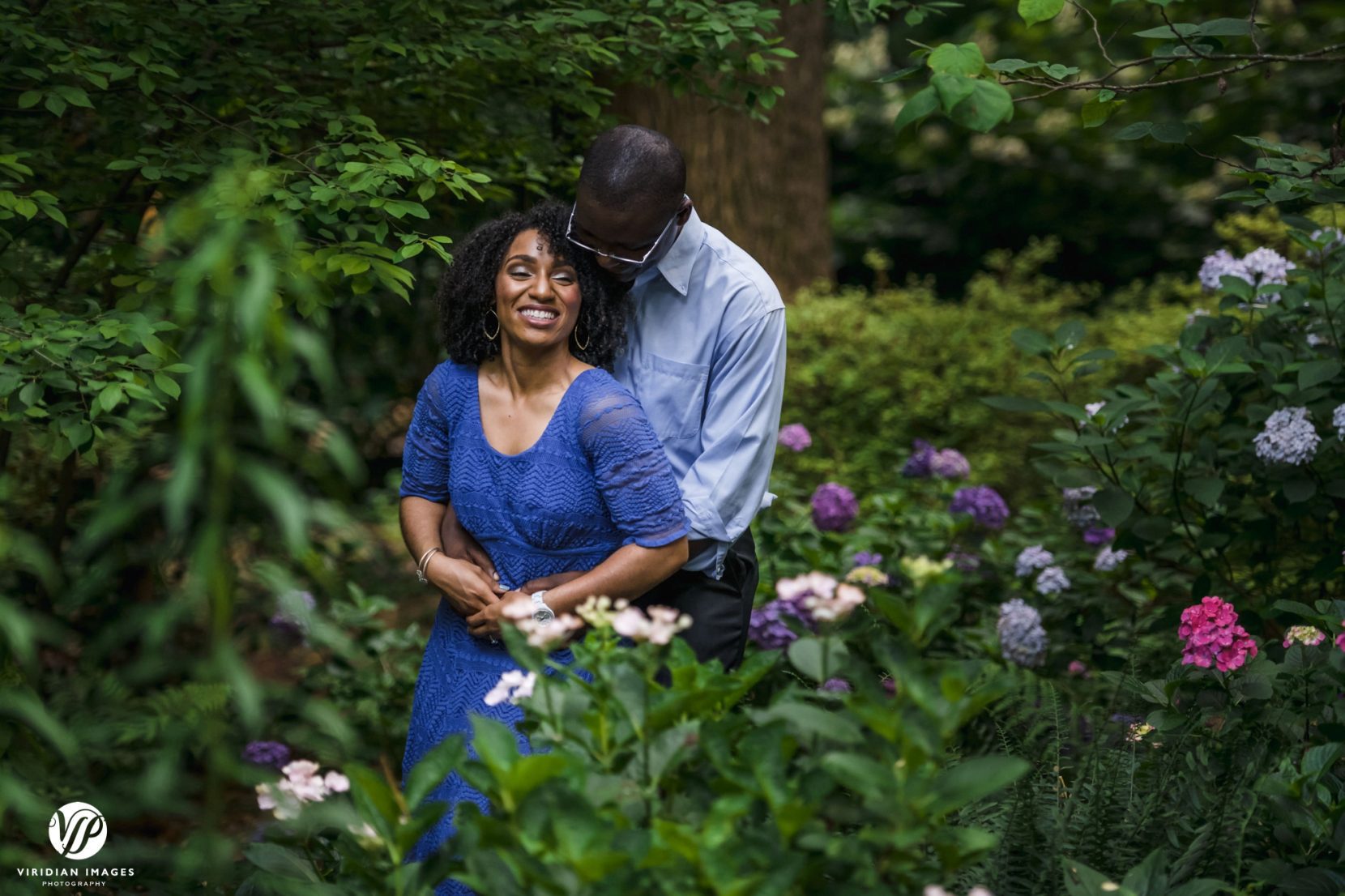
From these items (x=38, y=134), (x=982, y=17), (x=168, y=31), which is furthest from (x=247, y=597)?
(x=982, y=17)

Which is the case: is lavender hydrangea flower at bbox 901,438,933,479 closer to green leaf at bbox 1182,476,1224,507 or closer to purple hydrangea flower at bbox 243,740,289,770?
green leaf at bbox 1182,476,1224,507

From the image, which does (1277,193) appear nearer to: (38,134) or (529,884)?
(529,884)

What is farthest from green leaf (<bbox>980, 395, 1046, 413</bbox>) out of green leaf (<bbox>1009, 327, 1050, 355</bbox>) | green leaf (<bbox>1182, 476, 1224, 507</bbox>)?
green leaf (<bbox>1182, 476, 1224, 507</bbox>)

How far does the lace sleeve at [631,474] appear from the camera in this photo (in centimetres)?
253

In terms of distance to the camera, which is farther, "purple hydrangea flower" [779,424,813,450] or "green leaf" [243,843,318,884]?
"purple hydrangea flower" [779,424,813,450]

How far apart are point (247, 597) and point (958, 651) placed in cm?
289

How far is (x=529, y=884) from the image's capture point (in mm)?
1643

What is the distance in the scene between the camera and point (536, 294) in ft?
A: 8.51

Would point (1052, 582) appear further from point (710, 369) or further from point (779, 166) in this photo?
point (779, 166)

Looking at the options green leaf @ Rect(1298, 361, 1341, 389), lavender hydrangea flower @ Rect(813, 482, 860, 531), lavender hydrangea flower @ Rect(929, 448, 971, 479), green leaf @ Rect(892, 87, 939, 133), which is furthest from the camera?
lavender hydrangea flower @ Rect(929, 448, 971, 479)

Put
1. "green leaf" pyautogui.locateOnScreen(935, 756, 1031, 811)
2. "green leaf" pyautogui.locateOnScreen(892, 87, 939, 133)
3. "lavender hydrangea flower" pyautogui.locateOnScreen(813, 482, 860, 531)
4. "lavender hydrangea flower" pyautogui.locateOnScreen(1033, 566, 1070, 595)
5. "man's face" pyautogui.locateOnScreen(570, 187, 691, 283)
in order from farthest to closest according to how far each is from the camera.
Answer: "lavender hydrangea flower" pyautogui.locateOnScreen(813, 482, 860, 531), "lavender hydrangea flower" pyautogui.locateOnScreen(1033, 566, 1070, 595), "man's face" pyautogui.locateOnScreen(570, 187, 691, 283), "green leaf" pyautogui.locateOnScreen(892, 87, 939, 133), "green leaf" pyautogui.locateOnScreen(935, 756, 1031, 811)

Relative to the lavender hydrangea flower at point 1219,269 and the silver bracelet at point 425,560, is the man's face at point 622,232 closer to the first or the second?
the silver bracelet at point 425,560

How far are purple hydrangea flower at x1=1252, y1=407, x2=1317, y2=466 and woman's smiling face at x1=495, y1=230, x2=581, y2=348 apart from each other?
1.85m

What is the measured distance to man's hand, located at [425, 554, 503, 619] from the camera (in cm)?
261
